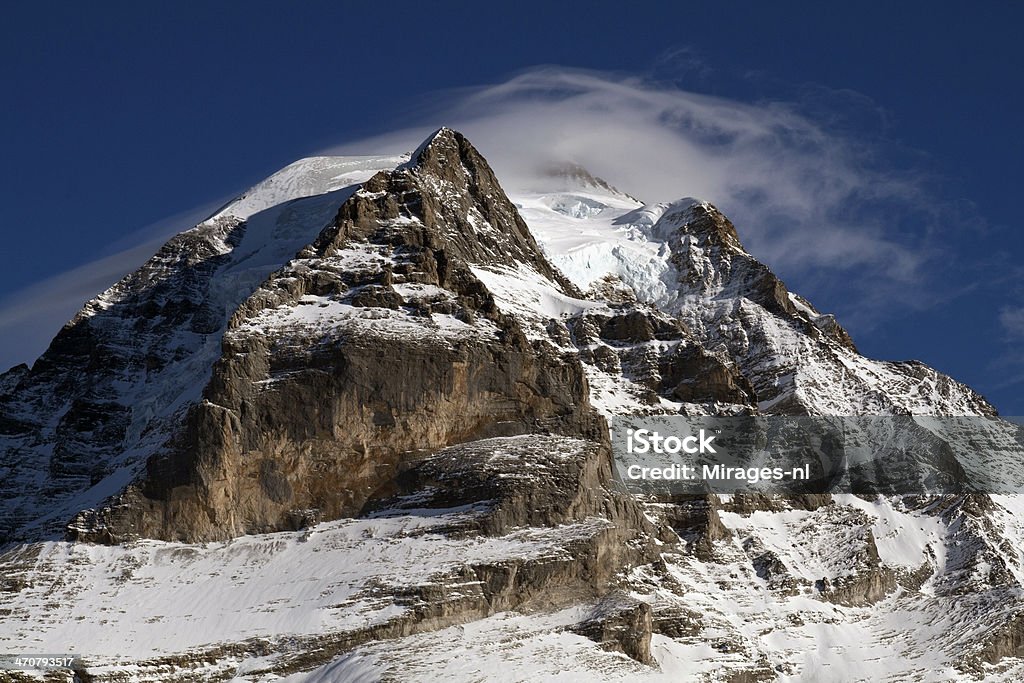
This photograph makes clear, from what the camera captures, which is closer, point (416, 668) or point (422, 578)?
point (416, 668)

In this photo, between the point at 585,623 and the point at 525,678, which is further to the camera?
the point at 585,623

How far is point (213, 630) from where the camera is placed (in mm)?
195875

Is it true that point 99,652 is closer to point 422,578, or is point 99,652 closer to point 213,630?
point 213,630

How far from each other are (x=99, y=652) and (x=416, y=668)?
29.0m

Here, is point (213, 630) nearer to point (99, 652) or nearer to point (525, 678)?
point (99, 652)

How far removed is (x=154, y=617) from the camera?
19862cm

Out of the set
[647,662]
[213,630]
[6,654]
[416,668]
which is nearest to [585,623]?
[647,662]

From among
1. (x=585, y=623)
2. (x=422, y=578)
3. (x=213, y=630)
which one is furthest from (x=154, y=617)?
(x=585, y=623)

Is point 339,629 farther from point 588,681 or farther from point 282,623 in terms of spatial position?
point 588,681

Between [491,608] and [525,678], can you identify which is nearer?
[525,678]

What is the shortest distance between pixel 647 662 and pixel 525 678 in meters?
17.6

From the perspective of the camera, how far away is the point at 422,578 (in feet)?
652

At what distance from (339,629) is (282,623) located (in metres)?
5.65

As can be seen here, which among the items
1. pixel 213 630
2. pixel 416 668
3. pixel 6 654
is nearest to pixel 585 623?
pixel 416 668
